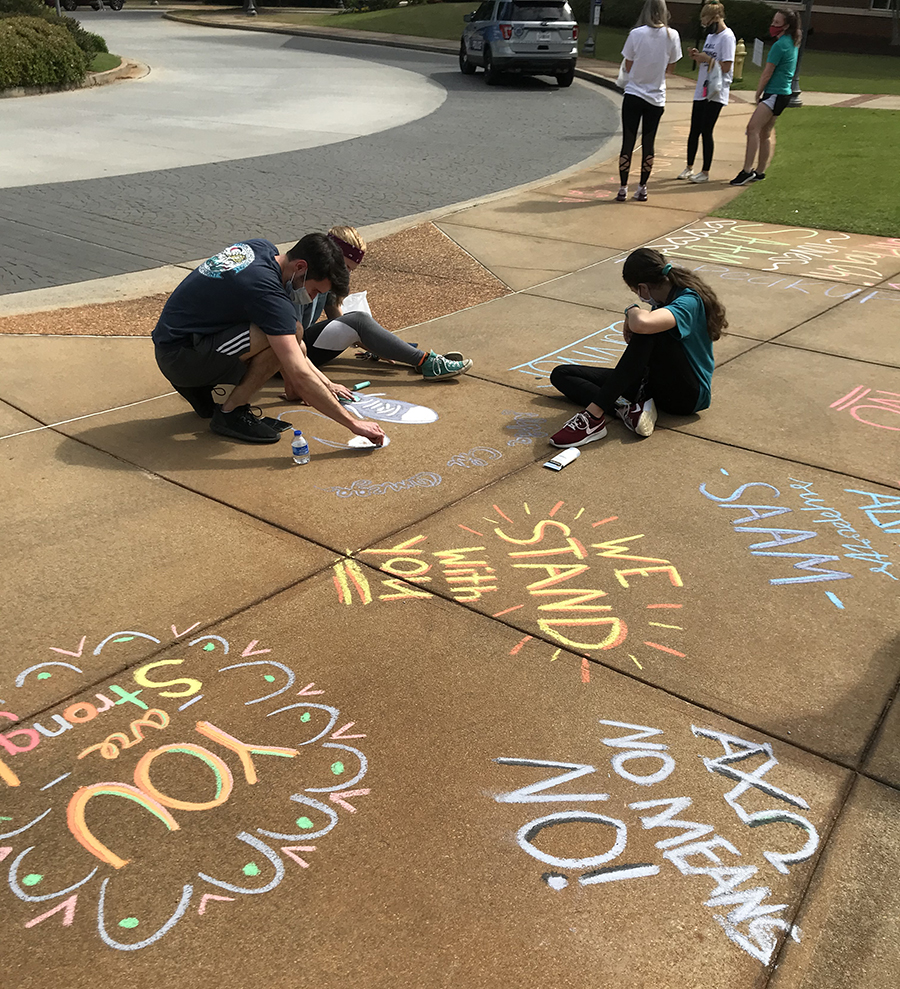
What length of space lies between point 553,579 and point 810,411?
7.58 ft

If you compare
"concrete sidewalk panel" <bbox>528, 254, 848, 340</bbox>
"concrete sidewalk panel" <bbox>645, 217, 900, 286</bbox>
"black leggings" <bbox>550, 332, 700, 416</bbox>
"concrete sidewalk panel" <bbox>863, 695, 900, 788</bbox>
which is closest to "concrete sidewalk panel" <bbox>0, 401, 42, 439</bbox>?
"black leggings" <bbox>550, 332, 700, 416</bbox>

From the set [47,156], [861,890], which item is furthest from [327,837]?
[47,156]

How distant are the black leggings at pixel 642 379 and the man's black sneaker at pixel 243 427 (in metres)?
1.60

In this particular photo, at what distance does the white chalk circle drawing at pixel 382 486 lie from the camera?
13.9 ft

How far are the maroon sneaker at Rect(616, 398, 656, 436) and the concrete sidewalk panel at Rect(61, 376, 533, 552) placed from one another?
0.55 metres

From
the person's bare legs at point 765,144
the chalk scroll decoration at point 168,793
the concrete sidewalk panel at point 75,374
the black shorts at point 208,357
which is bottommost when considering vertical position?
the chalk scroll decoration at point 168,793

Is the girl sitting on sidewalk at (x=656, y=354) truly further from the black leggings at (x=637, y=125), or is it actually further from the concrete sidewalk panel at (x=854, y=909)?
the black leggings at (x=637, y=125)

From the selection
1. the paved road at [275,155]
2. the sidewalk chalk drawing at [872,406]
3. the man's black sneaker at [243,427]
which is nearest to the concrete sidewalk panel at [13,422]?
the man's black sneaker at [243,427]

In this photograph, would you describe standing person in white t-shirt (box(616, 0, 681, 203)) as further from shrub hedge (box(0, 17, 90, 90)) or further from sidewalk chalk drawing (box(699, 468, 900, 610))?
shrub hedge (box(0, 17, 90, 90))

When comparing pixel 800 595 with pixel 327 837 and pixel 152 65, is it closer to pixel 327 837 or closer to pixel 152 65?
pixel 327 837

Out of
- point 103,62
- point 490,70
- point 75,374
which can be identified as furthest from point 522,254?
point 103,62

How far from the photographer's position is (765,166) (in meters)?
10.7

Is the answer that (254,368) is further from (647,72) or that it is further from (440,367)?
(647,72)

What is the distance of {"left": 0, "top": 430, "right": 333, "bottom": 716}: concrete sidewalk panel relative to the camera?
3162 mm
